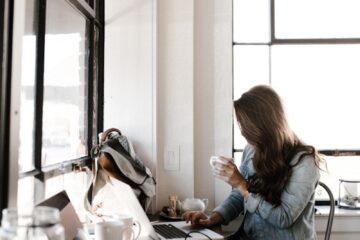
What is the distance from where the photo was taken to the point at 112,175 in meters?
1.72

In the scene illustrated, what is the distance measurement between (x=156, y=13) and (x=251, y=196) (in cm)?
121

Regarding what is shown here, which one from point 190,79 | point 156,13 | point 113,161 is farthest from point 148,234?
point 156,13

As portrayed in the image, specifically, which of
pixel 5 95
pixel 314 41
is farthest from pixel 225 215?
pixel 314 41

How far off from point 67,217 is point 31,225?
444mm

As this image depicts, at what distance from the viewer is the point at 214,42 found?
2334mm

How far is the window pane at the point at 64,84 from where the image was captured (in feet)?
4.66

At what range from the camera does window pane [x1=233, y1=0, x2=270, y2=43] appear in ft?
8.08

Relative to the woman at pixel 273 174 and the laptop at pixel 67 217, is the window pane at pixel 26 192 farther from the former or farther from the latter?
the woman at pixel 273 174

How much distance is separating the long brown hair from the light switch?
0.63 meters

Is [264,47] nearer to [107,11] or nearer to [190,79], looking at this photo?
[190,79]

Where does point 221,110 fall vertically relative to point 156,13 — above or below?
below

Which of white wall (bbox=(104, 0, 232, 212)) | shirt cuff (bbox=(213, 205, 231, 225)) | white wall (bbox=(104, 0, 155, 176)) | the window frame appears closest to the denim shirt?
shirt cuff (bbox=(213, 205, 231, 225))

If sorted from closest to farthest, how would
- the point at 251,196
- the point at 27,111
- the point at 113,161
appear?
1. the point at 27,111
2. the point at 251,196
3. the point at 113,161

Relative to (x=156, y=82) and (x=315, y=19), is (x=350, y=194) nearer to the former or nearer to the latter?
(x=315, y=19)
